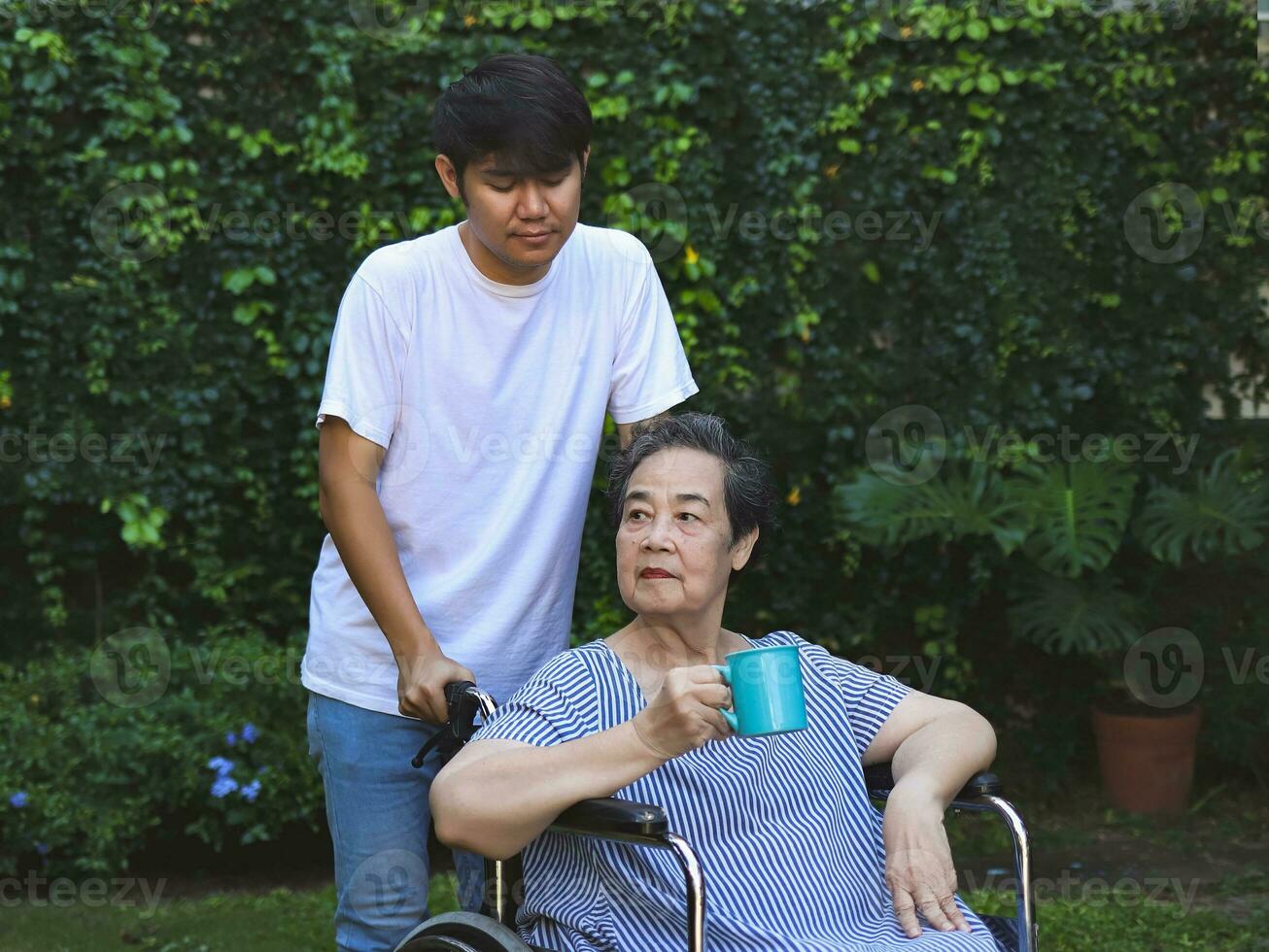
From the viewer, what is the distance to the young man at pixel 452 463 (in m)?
2.10

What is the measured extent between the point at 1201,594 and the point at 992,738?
3043 millimetres

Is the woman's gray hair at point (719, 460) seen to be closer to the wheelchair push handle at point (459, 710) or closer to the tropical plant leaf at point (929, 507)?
the wheelchair push handle at point (459, 710)

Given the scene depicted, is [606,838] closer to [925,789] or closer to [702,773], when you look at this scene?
[702,773]

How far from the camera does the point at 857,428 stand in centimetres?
487

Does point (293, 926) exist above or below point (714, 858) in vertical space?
below

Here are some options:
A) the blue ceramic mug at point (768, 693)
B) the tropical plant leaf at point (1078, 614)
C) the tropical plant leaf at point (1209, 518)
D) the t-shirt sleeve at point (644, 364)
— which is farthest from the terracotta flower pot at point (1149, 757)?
the blue ceramic mug at point (768, 693)

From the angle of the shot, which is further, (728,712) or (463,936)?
(463,936)

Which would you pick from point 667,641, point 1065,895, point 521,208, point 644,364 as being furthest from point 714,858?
point 1065,895

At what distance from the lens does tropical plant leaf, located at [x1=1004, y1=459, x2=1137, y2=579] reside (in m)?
4.39

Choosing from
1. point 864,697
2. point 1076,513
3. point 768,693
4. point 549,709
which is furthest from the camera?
point 1076,513

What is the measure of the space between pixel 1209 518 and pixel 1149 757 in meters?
0.87

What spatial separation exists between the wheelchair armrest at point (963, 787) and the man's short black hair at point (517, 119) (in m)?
1.11

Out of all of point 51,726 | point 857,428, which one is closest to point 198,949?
point 51,726

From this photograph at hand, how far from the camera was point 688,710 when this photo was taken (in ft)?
5.89
